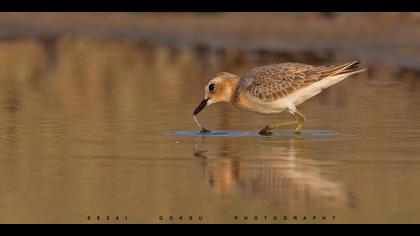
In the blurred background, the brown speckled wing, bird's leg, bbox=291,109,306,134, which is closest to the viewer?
the blurred background

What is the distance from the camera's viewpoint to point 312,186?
1110cm

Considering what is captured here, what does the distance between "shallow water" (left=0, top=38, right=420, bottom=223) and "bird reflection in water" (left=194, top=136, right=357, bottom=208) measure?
13 mm

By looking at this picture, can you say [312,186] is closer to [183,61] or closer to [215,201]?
[215,201]

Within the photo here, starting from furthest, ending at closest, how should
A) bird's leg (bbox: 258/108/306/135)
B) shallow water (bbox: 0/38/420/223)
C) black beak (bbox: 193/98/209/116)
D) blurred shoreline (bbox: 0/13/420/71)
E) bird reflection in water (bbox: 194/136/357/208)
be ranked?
blurred shoreline (bbox: 0/13/420/71)
black beak (bbox: 193/98/209/116)
bird's leg (bbox: 258/108/306/135)
bird reflection in water (bbox: 194/136/357/208)
shallow water (bbox: 0/38/420/223)

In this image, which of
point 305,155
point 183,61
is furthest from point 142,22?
point 305,155

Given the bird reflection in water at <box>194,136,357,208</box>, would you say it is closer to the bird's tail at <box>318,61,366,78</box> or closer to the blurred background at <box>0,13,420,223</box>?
the blurred background at <box>0,13,420,223</box>

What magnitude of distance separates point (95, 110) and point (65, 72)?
22.8ft

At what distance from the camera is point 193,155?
1312 centimetres

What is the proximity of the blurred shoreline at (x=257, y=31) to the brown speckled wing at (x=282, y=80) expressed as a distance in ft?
29.5

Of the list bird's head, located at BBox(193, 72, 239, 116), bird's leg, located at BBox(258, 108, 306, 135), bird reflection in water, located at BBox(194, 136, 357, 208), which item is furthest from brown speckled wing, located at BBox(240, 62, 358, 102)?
bird reflection in water, located at BBox(194, 136, 357, 208)

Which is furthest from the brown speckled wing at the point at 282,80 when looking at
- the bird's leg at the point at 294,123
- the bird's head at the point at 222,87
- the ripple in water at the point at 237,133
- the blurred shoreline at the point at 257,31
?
the blurred shoreline at the point at 257,31

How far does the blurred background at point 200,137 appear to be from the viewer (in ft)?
34.2

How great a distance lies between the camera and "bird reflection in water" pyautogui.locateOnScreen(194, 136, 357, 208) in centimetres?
1060

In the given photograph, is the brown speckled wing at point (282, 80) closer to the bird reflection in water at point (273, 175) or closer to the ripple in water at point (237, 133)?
the ripple in water at point (237, 133)
